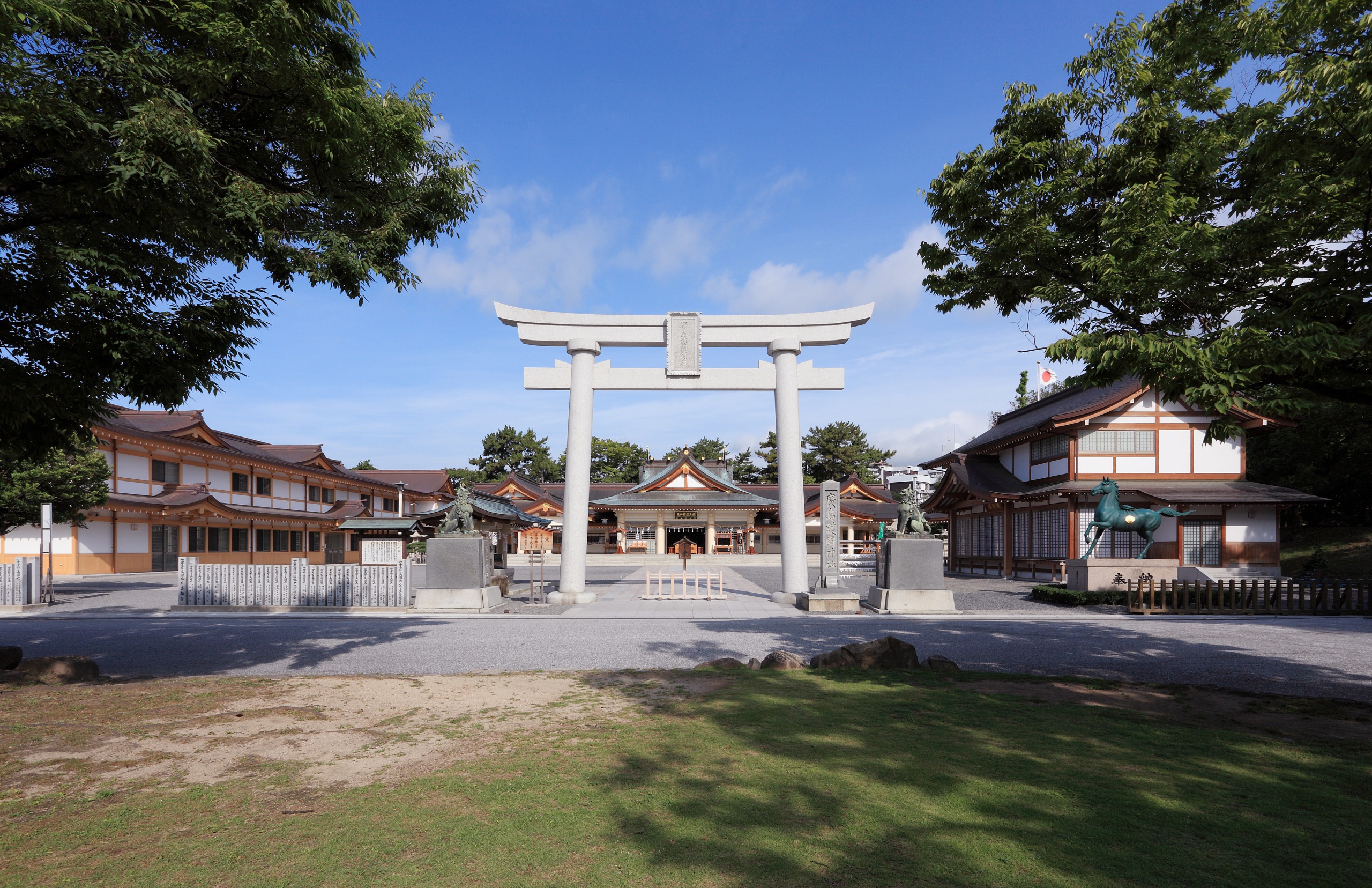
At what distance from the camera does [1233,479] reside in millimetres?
23016

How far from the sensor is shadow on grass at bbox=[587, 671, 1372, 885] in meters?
3.36

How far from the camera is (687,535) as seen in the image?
45.2m

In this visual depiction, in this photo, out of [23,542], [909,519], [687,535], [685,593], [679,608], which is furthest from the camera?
[687,535]

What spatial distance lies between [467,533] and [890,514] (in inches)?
1271

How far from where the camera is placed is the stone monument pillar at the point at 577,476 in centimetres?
1680

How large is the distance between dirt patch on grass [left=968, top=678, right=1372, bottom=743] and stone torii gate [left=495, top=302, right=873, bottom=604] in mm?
9547

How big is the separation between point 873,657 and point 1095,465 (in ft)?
61.5

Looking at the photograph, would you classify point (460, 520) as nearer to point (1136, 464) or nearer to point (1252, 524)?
point (1136, 464)

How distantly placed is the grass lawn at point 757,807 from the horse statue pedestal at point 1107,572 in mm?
12531

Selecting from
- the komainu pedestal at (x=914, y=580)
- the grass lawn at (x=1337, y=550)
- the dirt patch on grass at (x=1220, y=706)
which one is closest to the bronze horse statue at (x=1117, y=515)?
the komainu pedestal at (x=914, y=580)

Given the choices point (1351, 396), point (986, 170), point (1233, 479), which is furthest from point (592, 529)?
point (1351, 396)

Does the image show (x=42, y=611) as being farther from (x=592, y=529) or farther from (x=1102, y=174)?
(x=592, y=529)

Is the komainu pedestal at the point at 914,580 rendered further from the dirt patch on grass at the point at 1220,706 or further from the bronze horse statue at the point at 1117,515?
the dirt patch on grass at the point at 1220,706

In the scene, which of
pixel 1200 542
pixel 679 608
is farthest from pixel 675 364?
pixel 1200 542
